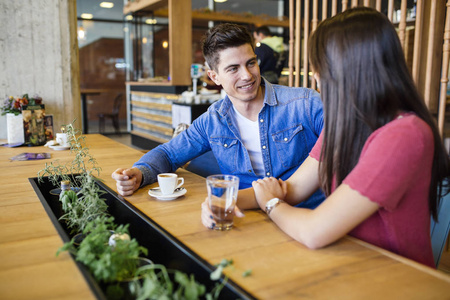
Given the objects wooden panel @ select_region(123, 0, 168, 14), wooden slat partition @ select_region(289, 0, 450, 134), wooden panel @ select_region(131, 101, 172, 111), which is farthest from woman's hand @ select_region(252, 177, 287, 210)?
wooden panel @ select_region(123, 0, 168, 14)

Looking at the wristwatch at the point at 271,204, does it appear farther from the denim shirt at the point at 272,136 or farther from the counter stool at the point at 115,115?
the counter stool at the point at 115,115

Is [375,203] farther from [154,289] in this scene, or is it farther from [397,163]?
[154,289]

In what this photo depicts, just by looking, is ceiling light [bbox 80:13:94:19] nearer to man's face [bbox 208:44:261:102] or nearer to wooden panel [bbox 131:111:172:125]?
wooden panel [bbox 131:111:172:125]

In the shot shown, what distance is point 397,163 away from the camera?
3.05ft

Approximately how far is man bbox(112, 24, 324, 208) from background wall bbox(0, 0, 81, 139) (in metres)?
1.86

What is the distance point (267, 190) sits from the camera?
133 centimetres

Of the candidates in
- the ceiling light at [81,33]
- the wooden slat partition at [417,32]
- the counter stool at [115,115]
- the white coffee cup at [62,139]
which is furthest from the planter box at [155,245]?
the ceiling light at [81,33]

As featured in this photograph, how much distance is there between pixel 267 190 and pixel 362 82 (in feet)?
1.56

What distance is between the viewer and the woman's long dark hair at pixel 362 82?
1021 mm

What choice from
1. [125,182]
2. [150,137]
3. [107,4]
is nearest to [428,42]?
[125,182]

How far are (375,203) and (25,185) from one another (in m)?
1.36

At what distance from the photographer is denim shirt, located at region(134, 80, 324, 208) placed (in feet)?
6.12

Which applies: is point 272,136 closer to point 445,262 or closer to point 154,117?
point 445,262

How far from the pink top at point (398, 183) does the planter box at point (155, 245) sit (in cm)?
40
